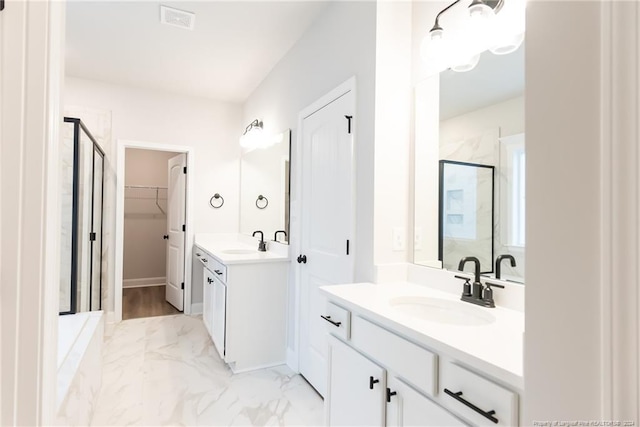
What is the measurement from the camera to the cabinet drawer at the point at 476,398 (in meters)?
0.80

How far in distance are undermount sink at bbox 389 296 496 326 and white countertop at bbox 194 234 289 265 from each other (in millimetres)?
1405

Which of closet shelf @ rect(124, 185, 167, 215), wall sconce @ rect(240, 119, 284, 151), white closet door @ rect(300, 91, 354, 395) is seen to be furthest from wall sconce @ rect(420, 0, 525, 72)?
closet shelf @ rect(124, 185, 167, 215)

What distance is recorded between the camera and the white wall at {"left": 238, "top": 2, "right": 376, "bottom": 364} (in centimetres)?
181

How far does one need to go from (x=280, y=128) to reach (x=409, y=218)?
5.55 ft

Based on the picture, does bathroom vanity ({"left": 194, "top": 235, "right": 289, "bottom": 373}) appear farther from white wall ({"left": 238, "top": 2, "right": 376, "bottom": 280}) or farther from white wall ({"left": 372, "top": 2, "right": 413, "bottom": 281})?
white wall ({"left": 372, "top": 2, "right": 413, "bottom": 281})

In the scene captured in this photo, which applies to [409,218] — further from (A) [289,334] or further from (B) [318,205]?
(A) [289,334]

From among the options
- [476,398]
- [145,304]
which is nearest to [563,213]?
[476,398]

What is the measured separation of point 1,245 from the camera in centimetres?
70

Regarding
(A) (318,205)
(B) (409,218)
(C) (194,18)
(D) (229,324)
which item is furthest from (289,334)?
(C) (194,18)

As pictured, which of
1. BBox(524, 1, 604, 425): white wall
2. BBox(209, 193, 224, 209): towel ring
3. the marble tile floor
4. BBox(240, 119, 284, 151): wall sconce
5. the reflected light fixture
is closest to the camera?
BBox(524, 1, 604, 425): white wall

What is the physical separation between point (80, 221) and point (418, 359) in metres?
2.71

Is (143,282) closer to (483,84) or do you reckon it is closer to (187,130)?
(187,130)

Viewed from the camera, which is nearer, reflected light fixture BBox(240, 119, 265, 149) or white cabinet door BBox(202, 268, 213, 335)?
white cabinet door BBox(202, 268, 213, 335)

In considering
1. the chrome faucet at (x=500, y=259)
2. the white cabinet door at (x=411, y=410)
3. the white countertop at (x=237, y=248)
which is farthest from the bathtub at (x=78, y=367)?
the chrome faucet at (x=500, y=259)
